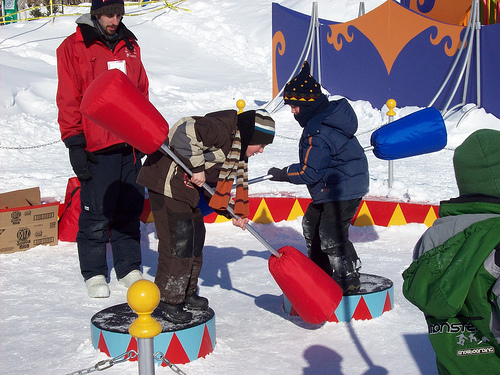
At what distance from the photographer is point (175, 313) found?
317cm

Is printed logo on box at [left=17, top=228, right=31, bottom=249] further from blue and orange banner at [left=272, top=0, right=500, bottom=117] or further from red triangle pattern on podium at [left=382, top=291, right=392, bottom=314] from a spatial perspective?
blue and orange banner at [left=272, top=0, right=500, bottom=117]

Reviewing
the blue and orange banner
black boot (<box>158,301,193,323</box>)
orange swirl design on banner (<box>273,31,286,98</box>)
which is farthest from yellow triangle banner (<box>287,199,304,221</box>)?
orange swirl design on banner (<box>273,31,286,98</box>)

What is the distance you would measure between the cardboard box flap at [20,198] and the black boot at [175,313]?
2.47 m

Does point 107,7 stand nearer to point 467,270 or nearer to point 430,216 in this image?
point 467,270

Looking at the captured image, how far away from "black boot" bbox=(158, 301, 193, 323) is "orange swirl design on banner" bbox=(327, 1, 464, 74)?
814 cm

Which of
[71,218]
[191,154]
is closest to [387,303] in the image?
[191,154]

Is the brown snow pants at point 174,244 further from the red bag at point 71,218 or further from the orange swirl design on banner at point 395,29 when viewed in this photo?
the orange swirl design on banner at point 395,29

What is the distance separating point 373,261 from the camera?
15.6 ft

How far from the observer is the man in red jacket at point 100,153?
12.3 feet

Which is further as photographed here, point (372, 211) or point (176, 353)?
point (372, 211)

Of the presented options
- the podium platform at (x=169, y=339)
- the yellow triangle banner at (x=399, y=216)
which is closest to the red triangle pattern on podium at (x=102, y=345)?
the podium platform at (x=169, y=339)

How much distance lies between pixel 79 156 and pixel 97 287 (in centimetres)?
84

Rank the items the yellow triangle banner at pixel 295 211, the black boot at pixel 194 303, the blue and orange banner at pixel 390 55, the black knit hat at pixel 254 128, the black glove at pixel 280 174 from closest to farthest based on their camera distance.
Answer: the black knit hat at pixel 254 128 → the black boot at pixel 194 303 → the black glove at pixel 280 174 → the yellow triangle banner at pixel 295 211 → the blue and orange banner at pixel 390 55

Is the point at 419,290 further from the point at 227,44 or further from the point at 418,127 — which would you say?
the point at 227,44
